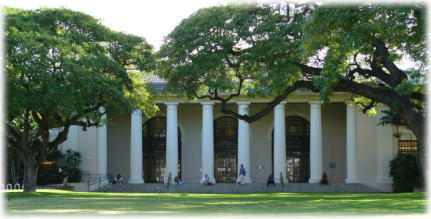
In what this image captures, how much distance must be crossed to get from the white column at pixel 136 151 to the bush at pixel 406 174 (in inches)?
689

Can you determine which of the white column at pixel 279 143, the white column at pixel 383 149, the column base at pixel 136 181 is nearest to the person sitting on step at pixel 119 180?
the column base at pixel 136 181

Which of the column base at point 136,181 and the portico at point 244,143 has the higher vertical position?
the portico at point 244,143

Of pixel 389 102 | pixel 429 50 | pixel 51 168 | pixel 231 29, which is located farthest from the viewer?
pixel 51 168

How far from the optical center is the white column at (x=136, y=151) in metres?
49.4

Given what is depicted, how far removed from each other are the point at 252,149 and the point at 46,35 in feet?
87.7

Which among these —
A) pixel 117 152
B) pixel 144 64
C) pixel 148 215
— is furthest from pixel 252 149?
pixel 148 215

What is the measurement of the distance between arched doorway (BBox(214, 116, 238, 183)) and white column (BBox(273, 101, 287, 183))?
5.01 meters

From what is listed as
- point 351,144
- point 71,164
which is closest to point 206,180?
point 71,164

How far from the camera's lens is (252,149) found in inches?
2094

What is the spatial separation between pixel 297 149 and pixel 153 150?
1104 cm

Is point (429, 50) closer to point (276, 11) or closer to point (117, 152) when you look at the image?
point (276, 11)

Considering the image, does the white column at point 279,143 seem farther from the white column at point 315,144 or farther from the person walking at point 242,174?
the person walking at point 242,174

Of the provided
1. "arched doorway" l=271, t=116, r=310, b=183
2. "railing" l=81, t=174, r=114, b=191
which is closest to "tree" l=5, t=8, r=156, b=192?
"railing" l=81, t=174, r=114, b=191

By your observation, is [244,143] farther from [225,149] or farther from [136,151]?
[136,151]
